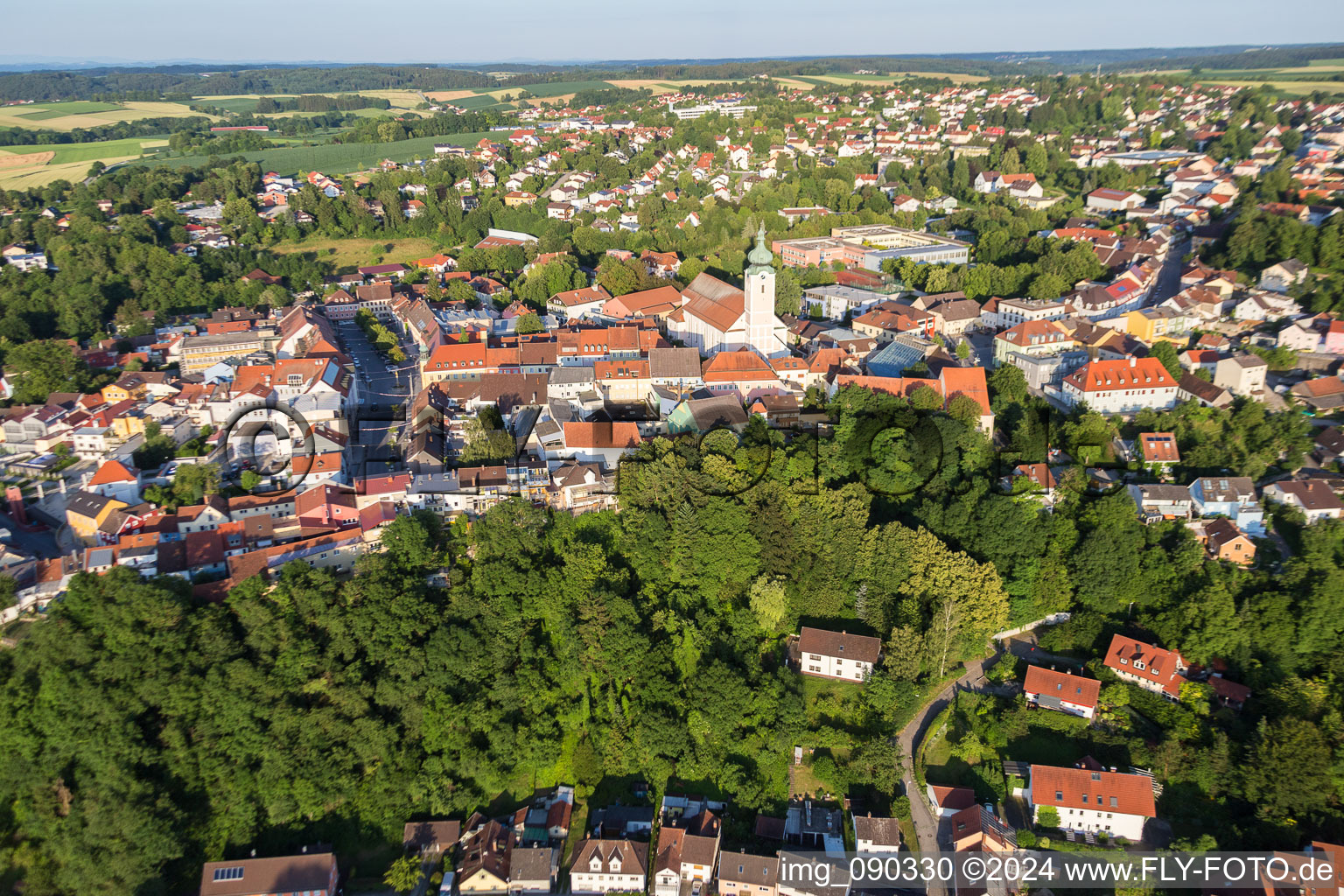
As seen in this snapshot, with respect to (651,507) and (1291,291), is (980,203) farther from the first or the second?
(651,507)

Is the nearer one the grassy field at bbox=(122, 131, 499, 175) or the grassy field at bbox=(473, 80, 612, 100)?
the grassy field at bbox=(122, 131, 499, 175)

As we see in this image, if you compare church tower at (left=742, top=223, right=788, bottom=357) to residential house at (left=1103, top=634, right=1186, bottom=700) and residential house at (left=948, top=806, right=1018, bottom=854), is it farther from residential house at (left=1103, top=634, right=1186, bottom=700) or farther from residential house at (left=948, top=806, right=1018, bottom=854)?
residential house at (left=948, top=806, right=1018, bottom=854)

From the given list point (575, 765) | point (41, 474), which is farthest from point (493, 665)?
point (41, 474)

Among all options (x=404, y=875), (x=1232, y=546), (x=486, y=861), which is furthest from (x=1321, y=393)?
(x=404, y=875)

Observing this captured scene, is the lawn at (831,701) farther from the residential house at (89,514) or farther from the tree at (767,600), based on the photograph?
the residential house at (89,514)

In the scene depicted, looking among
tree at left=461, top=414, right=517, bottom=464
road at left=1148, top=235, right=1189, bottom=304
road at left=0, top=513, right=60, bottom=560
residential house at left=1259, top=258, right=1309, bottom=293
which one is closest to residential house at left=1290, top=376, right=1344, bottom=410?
road at left=0, top=513, right=60, bottom=560

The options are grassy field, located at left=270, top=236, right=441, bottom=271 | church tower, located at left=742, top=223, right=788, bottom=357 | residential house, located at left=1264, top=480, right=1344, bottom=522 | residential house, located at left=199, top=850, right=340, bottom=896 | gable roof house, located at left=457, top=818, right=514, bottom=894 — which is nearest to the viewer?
gable roof house, located at left=457, top=818, right=514, bottom=894

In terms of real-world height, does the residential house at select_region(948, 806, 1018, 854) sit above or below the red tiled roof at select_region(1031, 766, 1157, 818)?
below
